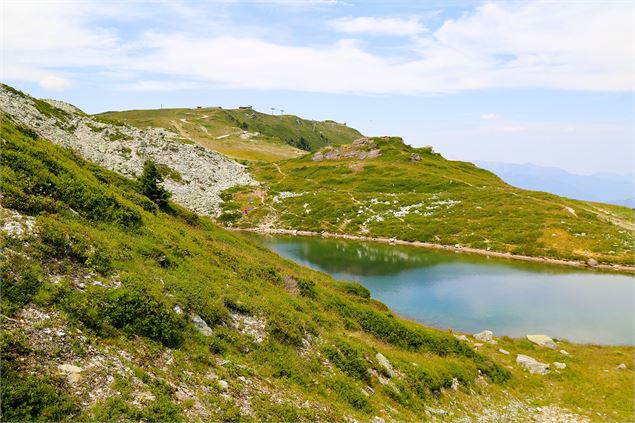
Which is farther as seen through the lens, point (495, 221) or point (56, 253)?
point (495, 221)

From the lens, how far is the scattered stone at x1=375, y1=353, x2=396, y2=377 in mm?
24464

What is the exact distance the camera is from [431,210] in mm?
109438

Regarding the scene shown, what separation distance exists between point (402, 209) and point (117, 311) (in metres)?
102

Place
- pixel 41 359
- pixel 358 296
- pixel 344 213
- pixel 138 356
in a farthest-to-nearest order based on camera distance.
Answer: pixel 344 213
pixel 358 296
pixel 138 356
pixel 41 359

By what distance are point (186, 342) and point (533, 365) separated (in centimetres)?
3109

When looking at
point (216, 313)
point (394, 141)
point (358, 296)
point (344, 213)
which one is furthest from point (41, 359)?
point (394, 141)

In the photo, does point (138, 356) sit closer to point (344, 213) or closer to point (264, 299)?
point (264, 299)

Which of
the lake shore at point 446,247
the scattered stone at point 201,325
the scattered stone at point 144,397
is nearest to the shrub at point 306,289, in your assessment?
the scattered stone at point 201,325

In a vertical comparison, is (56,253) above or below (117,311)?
above

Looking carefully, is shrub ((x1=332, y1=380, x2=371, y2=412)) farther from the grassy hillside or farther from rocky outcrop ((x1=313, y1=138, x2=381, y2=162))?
rocky outcrop ((x1=313, y1=138, x2=381, y2=162))

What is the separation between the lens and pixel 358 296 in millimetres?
41688

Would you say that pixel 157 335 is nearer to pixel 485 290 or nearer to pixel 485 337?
pixel 485 337

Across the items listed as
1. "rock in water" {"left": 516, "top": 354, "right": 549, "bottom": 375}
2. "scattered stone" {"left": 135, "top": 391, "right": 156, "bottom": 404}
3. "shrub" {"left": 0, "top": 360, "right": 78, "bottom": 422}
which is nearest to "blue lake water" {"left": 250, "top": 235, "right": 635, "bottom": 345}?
"rock in water" {"left": 516, "top": 354, "right": 549, "bottom": 375}

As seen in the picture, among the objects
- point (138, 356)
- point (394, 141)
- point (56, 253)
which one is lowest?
point (138, 356)
